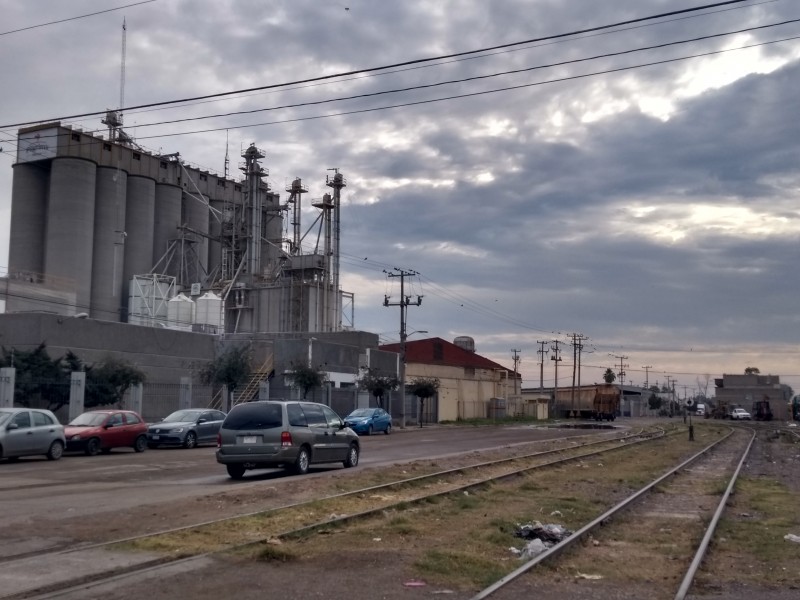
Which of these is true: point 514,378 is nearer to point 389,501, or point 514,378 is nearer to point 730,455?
point 730,455

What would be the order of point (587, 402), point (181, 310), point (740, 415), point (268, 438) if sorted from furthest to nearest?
point (740, 415)
point (587, 402)
point (181, 310)
point (268, 438)

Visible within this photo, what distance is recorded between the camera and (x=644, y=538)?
12117 millimetres

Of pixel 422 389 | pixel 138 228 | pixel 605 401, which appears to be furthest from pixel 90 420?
pixel 605 401

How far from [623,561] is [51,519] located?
810 centimetres

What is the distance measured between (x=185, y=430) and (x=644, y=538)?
2193 cm

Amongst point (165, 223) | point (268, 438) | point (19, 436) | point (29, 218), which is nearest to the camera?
point (268, 438)

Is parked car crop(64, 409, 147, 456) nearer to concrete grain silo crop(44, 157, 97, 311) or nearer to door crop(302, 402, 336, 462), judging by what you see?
door crop(302, 402, 336, 462)

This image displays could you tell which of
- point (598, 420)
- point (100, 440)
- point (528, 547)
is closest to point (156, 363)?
point (100, 440)

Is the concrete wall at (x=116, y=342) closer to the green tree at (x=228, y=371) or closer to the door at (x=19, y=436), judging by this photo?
the green tree at (x=228, y=371)

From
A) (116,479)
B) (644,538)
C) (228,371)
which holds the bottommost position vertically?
(116,479)

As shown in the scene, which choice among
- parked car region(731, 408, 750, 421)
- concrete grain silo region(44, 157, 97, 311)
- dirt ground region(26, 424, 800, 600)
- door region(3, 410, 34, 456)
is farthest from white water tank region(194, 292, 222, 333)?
parked car region(731, 408, 750, 421)

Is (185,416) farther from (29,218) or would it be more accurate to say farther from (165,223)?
(165,223)

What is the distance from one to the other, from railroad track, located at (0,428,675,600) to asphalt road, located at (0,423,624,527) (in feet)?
9.12

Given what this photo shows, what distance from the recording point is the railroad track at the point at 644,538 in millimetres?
8766
